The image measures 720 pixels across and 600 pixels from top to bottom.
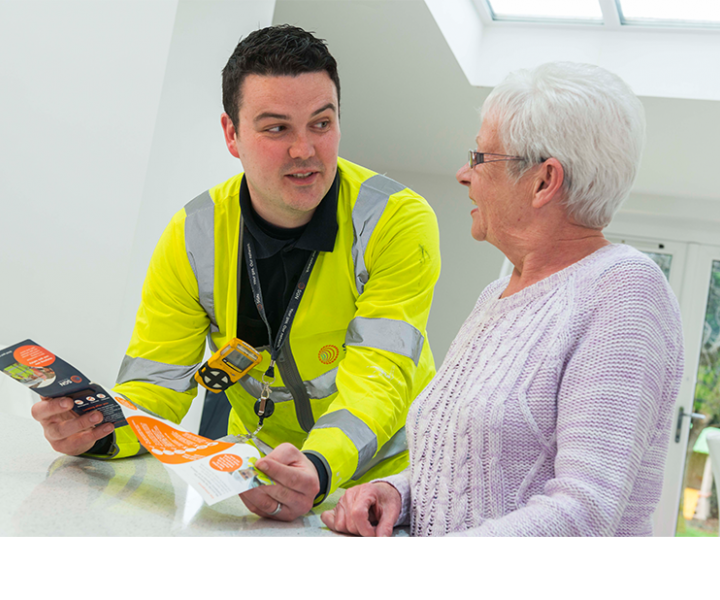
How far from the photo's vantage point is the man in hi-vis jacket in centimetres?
171

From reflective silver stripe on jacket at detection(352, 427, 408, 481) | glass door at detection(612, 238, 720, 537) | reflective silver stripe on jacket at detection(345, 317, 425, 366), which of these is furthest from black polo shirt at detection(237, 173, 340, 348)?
glass door at detection(612, 238, 720, 537)

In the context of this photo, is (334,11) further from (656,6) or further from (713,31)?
(713,31)

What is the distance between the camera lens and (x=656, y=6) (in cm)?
439

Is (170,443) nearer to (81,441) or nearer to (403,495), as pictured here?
(81,441)

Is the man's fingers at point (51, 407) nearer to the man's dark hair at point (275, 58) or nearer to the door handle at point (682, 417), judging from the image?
the man's dark hair at point (275, 58)

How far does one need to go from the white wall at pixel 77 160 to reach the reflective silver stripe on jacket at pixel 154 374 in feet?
2.00

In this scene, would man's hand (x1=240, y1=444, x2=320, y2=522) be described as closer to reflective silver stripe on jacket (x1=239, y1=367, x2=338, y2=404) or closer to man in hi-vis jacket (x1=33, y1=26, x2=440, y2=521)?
man in hi-vis jacket (x1=33, y1=26, x2=440, y2=521)

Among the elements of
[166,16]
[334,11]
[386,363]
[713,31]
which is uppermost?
[713,31]

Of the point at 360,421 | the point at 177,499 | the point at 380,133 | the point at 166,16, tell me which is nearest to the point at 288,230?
the point at 360,421

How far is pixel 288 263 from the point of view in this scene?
5.94 ft

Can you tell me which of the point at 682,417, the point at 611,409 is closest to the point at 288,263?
the point at 611,409

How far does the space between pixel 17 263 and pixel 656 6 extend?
418 cm

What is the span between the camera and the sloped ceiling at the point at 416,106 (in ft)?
12.9
